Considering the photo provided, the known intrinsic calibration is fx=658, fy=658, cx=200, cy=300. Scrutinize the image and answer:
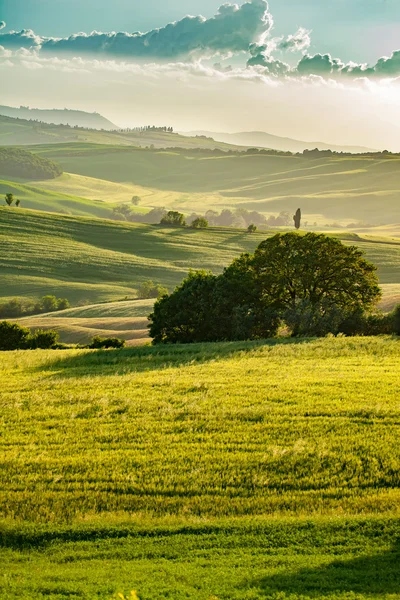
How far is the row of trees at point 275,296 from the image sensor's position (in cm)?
4644

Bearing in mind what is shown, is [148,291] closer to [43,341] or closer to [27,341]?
[27,341]

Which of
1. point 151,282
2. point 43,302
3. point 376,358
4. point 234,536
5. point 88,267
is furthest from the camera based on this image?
point 88,267

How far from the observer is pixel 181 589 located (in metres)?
9.34

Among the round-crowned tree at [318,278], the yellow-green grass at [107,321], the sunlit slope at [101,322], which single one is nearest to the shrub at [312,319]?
the round-crowned tree at [318,278]

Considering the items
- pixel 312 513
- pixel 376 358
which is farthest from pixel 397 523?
pixel 376 358

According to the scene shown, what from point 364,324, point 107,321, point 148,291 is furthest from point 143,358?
point 148,291

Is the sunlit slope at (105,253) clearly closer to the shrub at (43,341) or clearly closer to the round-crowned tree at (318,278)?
the shrub at (43,341)

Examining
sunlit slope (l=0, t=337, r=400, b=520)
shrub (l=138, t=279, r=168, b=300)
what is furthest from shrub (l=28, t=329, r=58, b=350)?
shrub (l=138, t=279, r=168, b=300)

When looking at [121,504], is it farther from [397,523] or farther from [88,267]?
[88,267]

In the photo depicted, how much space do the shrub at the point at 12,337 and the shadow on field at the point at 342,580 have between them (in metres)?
47.8

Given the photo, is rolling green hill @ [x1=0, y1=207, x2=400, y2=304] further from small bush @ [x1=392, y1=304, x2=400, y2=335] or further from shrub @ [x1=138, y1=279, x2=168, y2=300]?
small bush @ [x1=392, y1=304, x2=400, y2=335]

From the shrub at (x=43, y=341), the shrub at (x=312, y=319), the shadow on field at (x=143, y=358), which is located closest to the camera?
the shadow on field at (x=143, y=358)

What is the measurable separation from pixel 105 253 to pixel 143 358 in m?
97.4

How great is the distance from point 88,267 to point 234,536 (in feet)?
369
